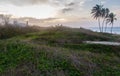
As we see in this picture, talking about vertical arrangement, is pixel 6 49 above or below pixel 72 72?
→ above

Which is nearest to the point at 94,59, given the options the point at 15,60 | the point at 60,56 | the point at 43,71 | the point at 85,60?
the point at 85,60

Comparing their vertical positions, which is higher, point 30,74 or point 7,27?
point 7,27

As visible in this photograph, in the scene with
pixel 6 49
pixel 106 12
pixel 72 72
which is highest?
pixel 106 12

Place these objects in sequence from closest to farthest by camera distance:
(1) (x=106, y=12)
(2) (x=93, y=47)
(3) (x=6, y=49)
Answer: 1. (3) (x=6, y=49)
2. (2) (x=93, y=47)
3. (1) (x=106, y=12)

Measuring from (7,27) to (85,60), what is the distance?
36.2 feet

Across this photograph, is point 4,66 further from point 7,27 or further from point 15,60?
point 7,27

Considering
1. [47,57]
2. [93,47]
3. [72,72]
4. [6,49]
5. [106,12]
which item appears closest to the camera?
[72,72]

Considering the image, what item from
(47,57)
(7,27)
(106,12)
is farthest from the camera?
(106,12)

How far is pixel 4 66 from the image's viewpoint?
998cm

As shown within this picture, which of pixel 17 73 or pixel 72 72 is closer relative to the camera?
pixel 17 73

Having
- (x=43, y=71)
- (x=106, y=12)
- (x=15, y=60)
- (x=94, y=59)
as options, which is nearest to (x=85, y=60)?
(x=94, y=59)

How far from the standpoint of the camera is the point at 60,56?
11039 millimetres

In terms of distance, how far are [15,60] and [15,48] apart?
1.56 metres

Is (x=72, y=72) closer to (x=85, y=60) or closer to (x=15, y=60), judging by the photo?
(x=85, y=60)
